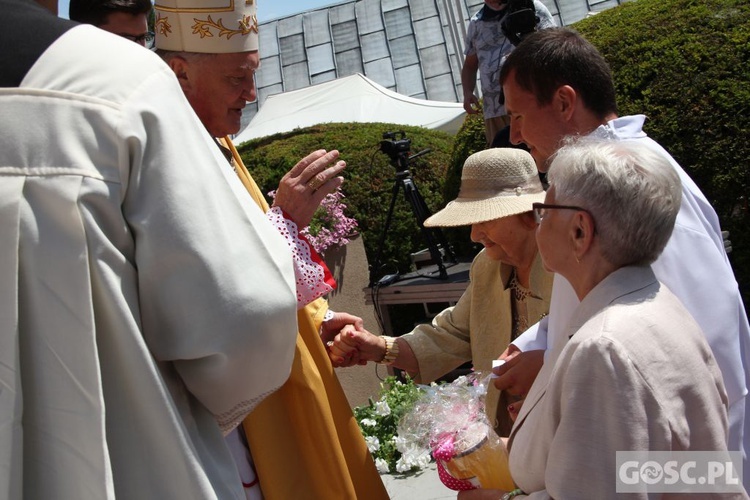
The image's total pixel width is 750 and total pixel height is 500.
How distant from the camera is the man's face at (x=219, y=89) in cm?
286

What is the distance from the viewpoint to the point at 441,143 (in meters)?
10.1

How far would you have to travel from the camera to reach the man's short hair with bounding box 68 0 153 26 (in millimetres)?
2961

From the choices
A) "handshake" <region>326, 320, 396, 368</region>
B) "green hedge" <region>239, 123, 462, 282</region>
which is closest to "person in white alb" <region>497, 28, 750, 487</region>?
"handshake" <region>326, 320, 396, 368</region>

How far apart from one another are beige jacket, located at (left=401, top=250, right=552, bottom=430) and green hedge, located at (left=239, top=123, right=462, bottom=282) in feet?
14.5

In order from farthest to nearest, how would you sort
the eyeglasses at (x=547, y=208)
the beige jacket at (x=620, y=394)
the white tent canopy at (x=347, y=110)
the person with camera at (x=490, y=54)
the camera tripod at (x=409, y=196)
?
the white tent canopy at (x=347, y=110), the camera tripod at (x=409, y=196), the person with camera at (x=490, y=54), the eyeglasses at (x=547, y=208), the beige jacket at (x=620, y=394)

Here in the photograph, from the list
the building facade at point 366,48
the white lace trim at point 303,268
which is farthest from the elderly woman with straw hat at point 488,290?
the building facade at point 366,48

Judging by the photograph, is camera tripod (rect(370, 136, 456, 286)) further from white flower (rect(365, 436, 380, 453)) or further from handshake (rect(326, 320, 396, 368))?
handshake (rect(326, 320, 396, 368))

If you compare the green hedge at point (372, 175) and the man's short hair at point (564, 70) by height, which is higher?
the man's short hair at point (564, 70)

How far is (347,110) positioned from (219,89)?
13432 mm

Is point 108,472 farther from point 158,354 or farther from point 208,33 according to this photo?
point 208,33

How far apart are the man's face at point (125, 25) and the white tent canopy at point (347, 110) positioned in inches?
480

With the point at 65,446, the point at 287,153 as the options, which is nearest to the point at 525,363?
the point at 65,446

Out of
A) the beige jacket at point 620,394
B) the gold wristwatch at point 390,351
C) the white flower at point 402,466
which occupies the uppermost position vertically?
the beige jacket at point 620,394

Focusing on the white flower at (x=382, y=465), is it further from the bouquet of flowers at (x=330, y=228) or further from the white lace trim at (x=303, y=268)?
the bouquet of flowers at (x=330, y=228)
